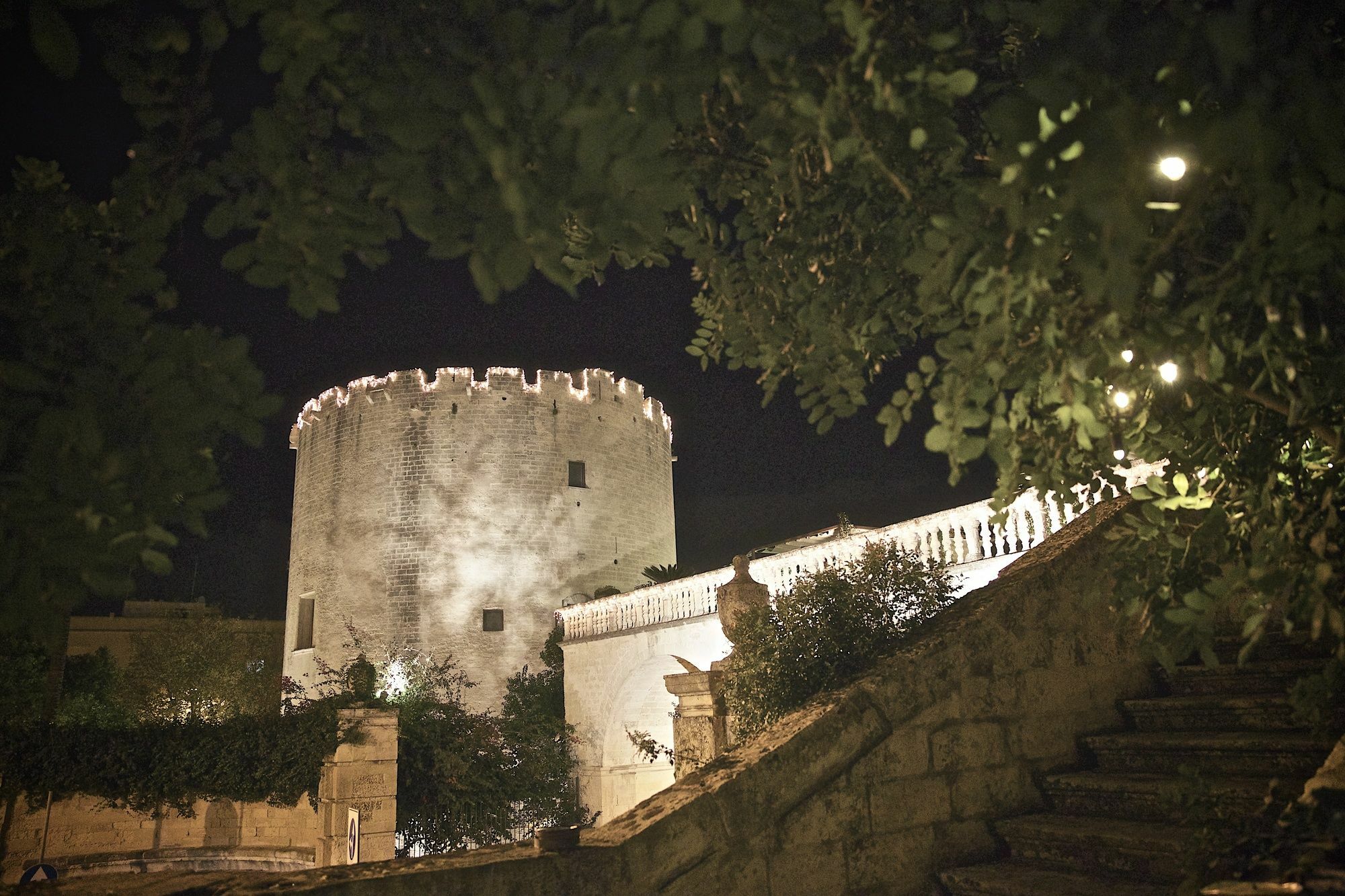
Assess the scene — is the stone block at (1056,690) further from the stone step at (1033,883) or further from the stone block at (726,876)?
the stone block at (726,876)

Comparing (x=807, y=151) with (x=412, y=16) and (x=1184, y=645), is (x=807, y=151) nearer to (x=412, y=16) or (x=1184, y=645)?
(x=412, y=16)

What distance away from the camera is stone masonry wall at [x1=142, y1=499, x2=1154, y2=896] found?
3.37 meters

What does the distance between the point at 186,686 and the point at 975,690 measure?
26108 mm

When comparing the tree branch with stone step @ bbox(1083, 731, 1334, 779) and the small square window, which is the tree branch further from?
the small square window

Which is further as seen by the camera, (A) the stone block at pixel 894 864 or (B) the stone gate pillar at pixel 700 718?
(B) the stone gate pillar at pixel 700 718

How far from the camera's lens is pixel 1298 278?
7.70ft

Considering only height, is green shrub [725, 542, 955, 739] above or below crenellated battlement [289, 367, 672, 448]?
below

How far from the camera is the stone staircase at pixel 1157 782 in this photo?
347 centimetres

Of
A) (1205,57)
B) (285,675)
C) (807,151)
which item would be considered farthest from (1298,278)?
(285,675)

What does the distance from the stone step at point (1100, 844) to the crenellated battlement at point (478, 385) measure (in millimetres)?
19672

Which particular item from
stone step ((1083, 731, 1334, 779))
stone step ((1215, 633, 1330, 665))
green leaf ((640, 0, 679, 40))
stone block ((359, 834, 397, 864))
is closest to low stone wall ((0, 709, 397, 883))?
stone block ((359, 834, 397, 864))

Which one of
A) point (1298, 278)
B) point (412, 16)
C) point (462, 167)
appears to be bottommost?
point (1298, 278)

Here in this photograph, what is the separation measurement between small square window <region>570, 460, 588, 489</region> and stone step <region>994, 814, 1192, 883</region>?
19.0m

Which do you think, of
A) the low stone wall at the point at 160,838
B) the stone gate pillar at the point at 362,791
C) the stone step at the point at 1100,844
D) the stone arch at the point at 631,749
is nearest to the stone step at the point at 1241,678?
the stone step at the point at 1100,844
